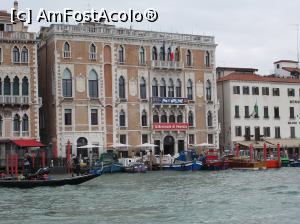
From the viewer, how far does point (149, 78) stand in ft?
154

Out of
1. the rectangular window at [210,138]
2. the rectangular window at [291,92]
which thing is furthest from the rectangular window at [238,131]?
the rectangular window at [291,92]

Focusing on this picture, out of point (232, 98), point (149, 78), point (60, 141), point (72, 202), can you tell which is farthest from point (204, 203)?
point (232, 98)

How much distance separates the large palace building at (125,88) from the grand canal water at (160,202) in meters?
11.0

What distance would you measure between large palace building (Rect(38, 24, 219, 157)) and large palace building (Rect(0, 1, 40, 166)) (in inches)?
69.5

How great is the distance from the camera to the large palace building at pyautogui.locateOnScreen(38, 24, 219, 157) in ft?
145

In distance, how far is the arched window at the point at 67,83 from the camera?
43972 millimetres

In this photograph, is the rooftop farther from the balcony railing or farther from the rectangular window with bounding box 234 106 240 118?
the balcony railing

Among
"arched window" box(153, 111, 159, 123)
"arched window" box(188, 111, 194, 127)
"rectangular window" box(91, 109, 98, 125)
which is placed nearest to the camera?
"rectangular window" box(91, 109, 98, 125)

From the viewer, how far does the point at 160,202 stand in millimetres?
23828

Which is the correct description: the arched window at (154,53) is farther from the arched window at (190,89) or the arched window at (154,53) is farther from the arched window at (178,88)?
the arched window at (190,89)

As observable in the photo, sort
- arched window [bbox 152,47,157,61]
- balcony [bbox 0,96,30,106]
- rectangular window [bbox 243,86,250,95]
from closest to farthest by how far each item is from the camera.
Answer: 1. balcony [bbox 0,96,30,106]
2. arched window [bbox 152,47,157,61]
3. rectangular window [bbox 243,86,250,95]

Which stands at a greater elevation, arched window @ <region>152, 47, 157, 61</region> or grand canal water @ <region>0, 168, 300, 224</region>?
arched window @ <region>152, 47, 157, 61</region>

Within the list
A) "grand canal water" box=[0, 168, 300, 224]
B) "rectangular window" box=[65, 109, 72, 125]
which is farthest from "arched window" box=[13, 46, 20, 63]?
"grand canal water" box=[0, 168, 300, 224]

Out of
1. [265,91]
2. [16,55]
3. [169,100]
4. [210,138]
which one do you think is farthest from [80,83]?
[265,91]
